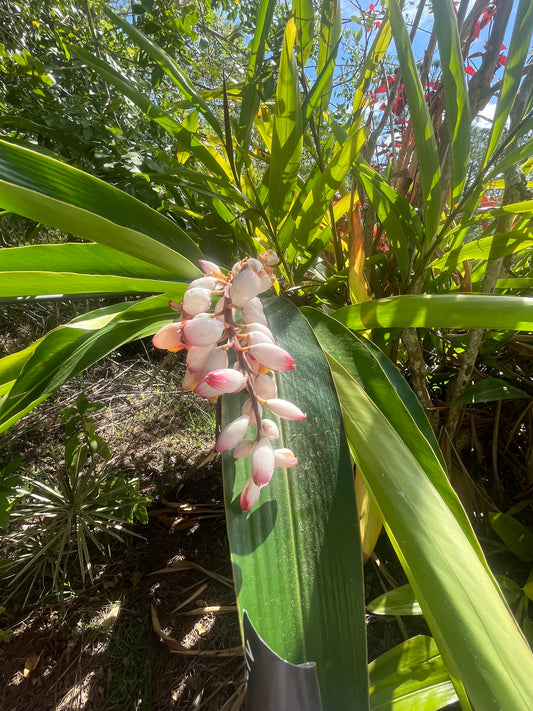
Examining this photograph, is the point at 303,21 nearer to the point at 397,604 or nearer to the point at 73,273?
the point at 73,273

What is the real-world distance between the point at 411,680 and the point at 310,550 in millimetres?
302

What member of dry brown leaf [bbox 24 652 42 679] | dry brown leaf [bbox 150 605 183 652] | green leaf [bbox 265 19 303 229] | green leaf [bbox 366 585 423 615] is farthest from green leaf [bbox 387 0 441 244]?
dry brown leaf [bbox 24 652 42 679]

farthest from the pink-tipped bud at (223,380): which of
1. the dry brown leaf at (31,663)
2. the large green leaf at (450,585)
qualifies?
the dry brown leaf at (31,663)

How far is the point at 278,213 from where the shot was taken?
515 mm

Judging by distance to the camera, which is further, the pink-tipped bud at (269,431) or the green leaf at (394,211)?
the green leaf at (394,211)

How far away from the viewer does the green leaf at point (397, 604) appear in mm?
412

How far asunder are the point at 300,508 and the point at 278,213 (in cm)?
41

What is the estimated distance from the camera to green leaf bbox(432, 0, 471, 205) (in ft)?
1.10

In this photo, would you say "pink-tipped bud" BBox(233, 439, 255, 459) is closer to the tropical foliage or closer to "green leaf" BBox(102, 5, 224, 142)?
the tropical foliage

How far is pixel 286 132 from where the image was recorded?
459 mm

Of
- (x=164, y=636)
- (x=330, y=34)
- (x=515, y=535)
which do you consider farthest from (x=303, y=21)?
(x=164, y=636)

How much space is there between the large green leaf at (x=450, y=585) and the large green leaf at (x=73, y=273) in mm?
236

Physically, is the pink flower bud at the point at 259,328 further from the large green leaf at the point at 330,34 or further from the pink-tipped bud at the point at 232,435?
the large green leaf at the point at 330,34

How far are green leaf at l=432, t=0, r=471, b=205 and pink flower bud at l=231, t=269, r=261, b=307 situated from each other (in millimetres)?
292
